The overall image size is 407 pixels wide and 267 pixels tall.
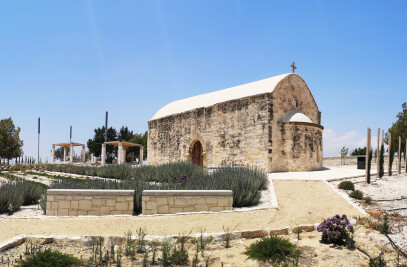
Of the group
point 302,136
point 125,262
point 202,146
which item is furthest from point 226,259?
point 202,146

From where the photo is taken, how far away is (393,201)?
9.99m

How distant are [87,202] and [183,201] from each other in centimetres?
240

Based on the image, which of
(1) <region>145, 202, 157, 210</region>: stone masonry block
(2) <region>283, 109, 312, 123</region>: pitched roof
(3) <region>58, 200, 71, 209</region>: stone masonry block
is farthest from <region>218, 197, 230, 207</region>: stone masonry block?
(2) <region>283, 109, 312, 123</region>: pitched roof

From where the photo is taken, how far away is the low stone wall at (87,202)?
7.51 m

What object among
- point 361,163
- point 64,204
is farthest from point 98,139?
Result: point 64,204

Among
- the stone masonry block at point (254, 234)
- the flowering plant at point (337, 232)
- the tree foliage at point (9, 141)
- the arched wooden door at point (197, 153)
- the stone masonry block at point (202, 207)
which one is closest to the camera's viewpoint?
the flowering plant at point (337, 232)

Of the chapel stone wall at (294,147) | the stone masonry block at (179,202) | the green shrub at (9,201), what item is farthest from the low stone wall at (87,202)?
the chapel stone wall at (294,147)

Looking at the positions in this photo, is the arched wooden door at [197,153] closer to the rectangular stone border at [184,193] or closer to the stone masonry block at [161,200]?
the rectangular stone border at [184,193]

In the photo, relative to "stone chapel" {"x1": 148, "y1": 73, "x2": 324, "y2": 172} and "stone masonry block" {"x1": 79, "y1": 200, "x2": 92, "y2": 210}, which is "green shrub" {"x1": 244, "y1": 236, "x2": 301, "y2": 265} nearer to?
"stone masonry block" {"x1": 79, "y1": 200, "x2": 92, "y2": 210}

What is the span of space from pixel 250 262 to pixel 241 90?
52.5 ft

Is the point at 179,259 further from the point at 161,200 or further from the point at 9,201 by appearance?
the point at 9,201

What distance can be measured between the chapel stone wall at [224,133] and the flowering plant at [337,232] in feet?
33.8

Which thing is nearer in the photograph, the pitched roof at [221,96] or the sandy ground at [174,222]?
the sandy ground at [174,222]

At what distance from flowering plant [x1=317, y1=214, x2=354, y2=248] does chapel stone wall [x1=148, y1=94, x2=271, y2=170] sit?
10.3 m
